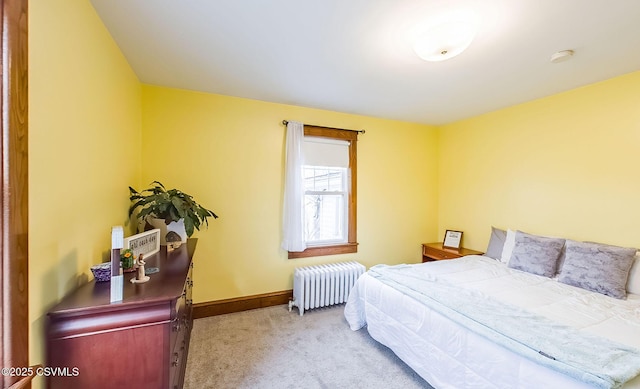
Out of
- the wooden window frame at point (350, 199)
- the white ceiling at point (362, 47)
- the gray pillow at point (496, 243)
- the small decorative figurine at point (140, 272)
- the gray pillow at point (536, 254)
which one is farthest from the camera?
the wooden window frame at point (350, 199)

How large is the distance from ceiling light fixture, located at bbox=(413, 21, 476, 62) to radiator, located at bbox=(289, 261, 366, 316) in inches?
94.9

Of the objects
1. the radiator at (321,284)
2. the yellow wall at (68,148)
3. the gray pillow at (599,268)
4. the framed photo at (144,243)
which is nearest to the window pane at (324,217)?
the radiator at (321,284)

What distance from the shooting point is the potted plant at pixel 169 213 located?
2.10m

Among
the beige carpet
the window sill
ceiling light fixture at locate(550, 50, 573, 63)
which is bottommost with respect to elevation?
the beige carpet

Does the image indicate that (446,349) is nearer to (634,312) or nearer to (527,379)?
(527,379)

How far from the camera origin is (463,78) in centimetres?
247

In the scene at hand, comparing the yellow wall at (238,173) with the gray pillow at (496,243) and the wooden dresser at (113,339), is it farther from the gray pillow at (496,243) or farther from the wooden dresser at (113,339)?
the wooden dresser at (113,339)

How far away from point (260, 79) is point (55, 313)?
2247 millimetres

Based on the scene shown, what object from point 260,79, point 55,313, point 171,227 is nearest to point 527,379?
point 55,313

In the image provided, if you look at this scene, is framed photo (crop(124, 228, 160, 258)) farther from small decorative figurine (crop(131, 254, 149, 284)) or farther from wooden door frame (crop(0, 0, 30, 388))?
wooden door frame (crop(0, 0, 30, 388))

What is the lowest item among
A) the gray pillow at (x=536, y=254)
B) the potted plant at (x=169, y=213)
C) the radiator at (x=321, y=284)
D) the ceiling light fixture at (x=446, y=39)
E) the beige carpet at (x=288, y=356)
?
the beige carpet at (x=288, y=356)

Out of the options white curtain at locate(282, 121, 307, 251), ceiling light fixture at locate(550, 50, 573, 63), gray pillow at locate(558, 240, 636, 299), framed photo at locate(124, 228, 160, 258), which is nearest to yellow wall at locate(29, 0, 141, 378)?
framed photo at locate(124, 228, 160, 258)

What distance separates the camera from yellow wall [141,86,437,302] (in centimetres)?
276

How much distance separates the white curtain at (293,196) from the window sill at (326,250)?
15cm
